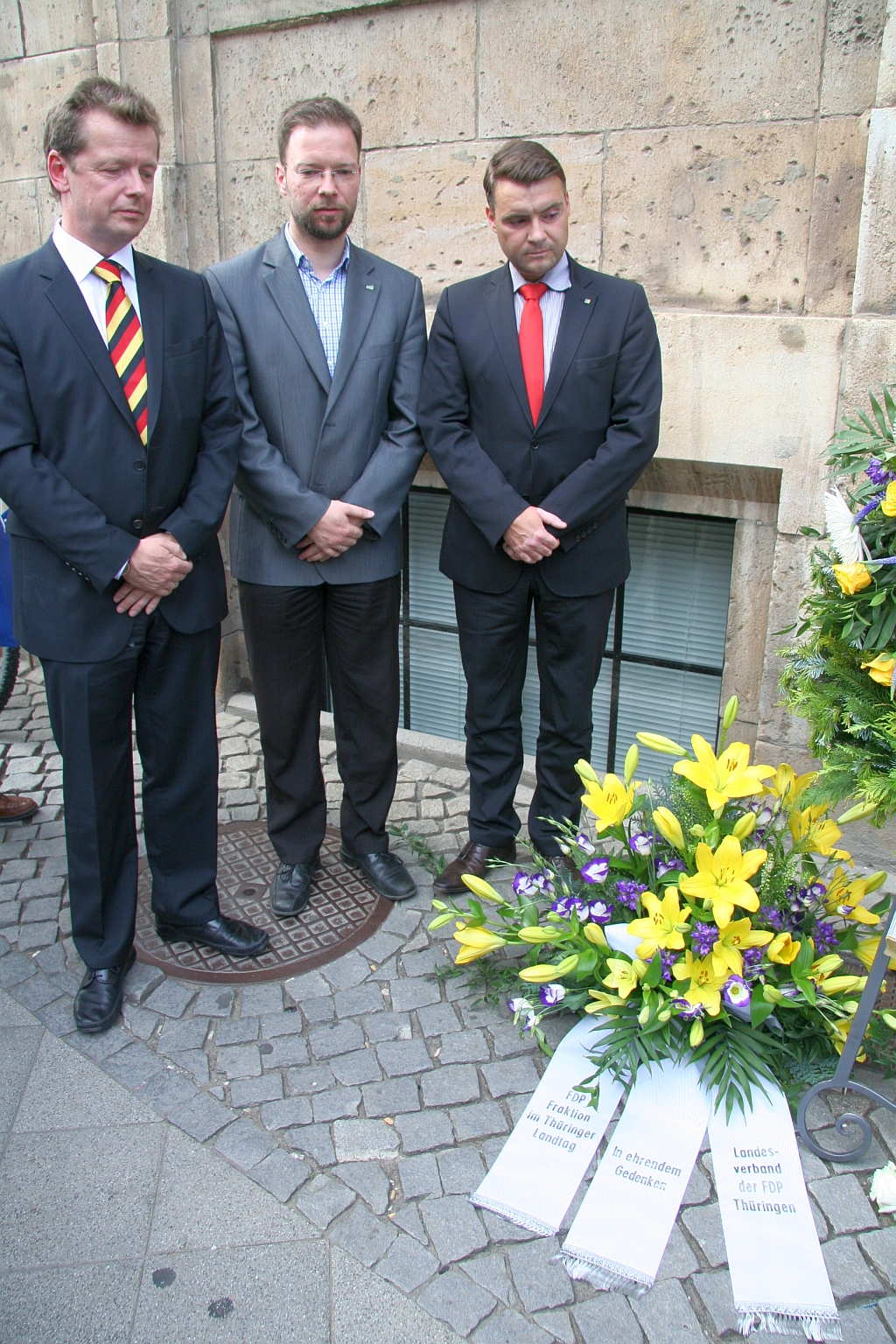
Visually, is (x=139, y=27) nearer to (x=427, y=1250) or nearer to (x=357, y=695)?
(x=357, y=695)

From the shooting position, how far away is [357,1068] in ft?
9.45

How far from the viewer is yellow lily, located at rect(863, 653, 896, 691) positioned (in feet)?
7.40

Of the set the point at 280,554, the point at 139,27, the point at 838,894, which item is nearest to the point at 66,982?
the point at 280,554

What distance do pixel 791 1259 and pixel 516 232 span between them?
2755 millimetres

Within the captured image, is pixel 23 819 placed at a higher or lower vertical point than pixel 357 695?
lower

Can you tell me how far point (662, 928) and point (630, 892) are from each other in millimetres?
273

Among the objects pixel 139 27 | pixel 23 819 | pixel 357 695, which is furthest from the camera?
pixel 139 27

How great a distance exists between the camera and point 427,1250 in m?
2.34

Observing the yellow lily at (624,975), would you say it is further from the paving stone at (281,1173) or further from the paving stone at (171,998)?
the paving stone at (171,998)

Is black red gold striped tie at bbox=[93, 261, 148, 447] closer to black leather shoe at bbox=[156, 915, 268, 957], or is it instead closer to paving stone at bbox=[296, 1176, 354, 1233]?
black leather shoe at bbox=[156, 915, 268, 957]

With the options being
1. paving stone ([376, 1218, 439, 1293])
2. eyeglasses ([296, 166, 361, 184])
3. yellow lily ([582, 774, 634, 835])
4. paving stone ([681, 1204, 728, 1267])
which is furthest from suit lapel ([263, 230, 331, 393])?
paving stone ([681, 1204, 728, 1267])

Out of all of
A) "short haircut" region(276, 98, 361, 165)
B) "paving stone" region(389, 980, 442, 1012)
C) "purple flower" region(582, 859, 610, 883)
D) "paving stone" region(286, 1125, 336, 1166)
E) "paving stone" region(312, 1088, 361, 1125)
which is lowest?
"paving stone" region(286, 1125, 336, 1166)

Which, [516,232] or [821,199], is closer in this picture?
[516,232]

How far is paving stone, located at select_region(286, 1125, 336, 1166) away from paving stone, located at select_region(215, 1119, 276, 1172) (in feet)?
0.17
